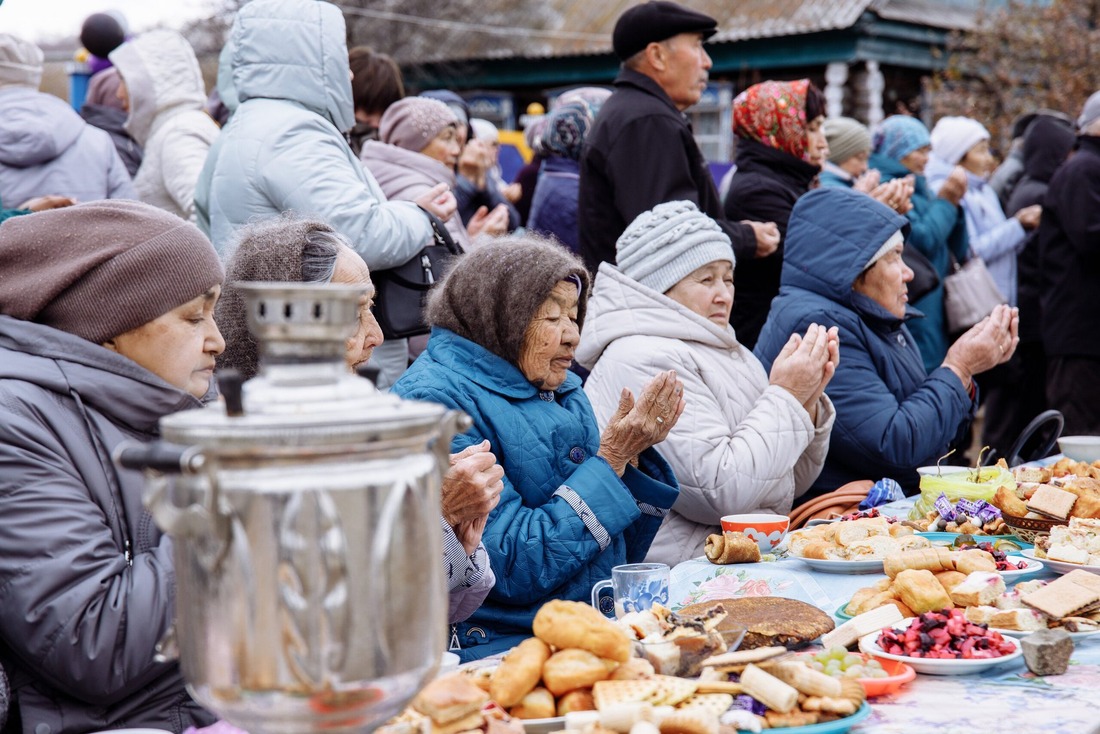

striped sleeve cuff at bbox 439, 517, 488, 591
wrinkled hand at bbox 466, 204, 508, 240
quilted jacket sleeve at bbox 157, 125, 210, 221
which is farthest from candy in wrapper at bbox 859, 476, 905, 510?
quilted jacket sleeve at bbox 157, 125, 210, 221

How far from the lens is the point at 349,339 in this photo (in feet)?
8.16

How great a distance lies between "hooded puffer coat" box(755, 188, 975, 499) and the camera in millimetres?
3904

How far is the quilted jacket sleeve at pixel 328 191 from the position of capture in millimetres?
3619

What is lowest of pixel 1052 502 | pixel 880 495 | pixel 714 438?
pixel 880 495

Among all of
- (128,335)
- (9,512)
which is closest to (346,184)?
(128,335)

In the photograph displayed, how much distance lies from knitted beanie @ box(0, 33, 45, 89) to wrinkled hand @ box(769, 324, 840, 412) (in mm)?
3205

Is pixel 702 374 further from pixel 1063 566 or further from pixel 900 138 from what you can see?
pixel 900 138

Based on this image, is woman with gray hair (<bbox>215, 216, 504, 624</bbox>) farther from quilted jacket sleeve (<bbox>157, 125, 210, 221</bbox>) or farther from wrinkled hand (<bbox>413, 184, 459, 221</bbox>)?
quilted jacket sleeve (<bbox>157, 125, 210, 221</bbox>)

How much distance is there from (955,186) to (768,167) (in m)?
1.62

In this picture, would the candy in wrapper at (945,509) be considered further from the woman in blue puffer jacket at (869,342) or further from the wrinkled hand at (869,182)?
the wrinkled hand at (869,182)

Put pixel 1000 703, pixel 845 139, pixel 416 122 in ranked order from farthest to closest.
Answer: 1. pixel 845 139
2. pixel 416 122
3. pixel 1000 703

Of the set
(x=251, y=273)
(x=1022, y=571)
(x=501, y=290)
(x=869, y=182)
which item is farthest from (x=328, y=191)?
(x=869, y=182)

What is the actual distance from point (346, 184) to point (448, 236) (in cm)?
54

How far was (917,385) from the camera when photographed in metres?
4.18
